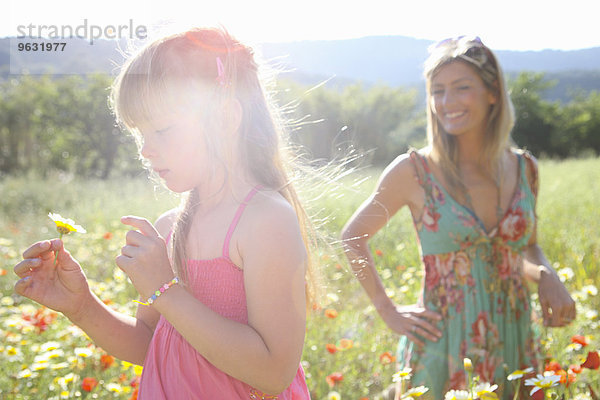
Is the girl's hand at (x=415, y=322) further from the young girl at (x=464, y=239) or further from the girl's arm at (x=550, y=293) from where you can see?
the girl's arm at (x=550, y=293)

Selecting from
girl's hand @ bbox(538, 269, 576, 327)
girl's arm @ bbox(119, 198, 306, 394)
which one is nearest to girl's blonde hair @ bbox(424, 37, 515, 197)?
girl's hand @ bbox(538, 269, 576, 327)

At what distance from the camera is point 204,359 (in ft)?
3.80

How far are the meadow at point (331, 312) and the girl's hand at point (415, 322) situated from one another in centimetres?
24

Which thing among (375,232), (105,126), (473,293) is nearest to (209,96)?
(375,232)

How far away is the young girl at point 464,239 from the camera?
184 cm

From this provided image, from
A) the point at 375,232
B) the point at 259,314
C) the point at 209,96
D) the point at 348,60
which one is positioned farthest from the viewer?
the point at 348,60

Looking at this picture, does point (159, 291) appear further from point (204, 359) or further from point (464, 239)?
point (464, 239)

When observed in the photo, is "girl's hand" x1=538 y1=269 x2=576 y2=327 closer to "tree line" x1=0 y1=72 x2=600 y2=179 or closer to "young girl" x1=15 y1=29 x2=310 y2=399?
"young girl" x1=15 y1=29 x2=310 y2=399

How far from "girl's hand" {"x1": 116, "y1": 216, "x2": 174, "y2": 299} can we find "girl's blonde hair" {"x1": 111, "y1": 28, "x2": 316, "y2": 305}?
15 centimetres

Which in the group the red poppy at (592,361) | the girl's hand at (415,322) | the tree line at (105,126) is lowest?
the tree line at (105,126)

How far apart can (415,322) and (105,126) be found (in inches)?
1003

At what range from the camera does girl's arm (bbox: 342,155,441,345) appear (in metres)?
1.86

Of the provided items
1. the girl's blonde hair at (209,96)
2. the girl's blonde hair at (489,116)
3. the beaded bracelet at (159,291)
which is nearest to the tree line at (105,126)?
the girl's blonde hair at (489,116)

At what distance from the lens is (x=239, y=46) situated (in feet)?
4.04
